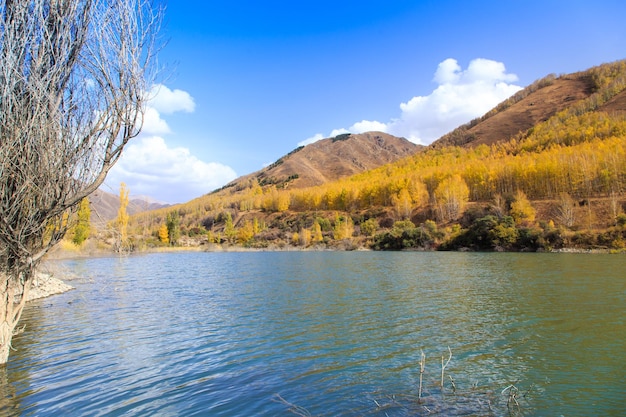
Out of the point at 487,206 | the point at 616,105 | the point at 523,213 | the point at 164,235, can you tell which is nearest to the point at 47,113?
the point at 523,213

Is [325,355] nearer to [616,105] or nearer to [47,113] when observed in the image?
[47,113]

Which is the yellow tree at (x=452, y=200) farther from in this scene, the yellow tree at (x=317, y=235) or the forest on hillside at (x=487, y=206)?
the yellow tree at (x=317, y=235)

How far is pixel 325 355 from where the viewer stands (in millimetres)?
12422

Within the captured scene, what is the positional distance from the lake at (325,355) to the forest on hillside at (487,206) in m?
24.0

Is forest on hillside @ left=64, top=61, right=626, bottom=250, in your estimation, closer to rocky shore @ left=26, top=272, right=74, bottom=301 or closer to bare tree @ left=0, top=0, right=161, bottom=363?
rocky shore @ left=26, top=272, right=74, bottom=301

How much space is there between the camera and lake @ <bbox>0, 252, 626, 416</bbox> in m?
8.70

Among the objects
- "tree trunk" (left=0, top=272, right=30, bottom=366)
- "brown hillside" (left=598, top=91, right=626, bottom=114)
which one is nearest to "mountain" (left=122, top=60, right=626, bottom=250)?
"brown hillside" (left=598, top=91, right=626, bottom=114)

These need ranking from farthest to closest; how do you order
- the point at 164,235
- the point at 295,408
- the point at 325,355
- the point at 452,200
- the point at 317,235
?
the point at 164,235 → the point at 317,235 → the point at 452,200 → the point at 325,355 → the point at 295,408

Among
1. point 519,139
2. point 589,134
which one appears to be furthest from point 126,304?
point 519,139

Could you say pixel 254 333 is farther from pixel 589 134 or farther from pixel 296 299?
pixel 589 134

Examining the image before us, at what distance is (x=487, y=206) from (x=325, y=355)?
4015 inches

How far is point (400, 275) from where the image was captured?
35.9m

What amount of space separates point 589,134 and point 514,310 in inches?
5671

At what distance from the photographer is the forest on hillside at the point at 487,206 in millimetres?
74875
